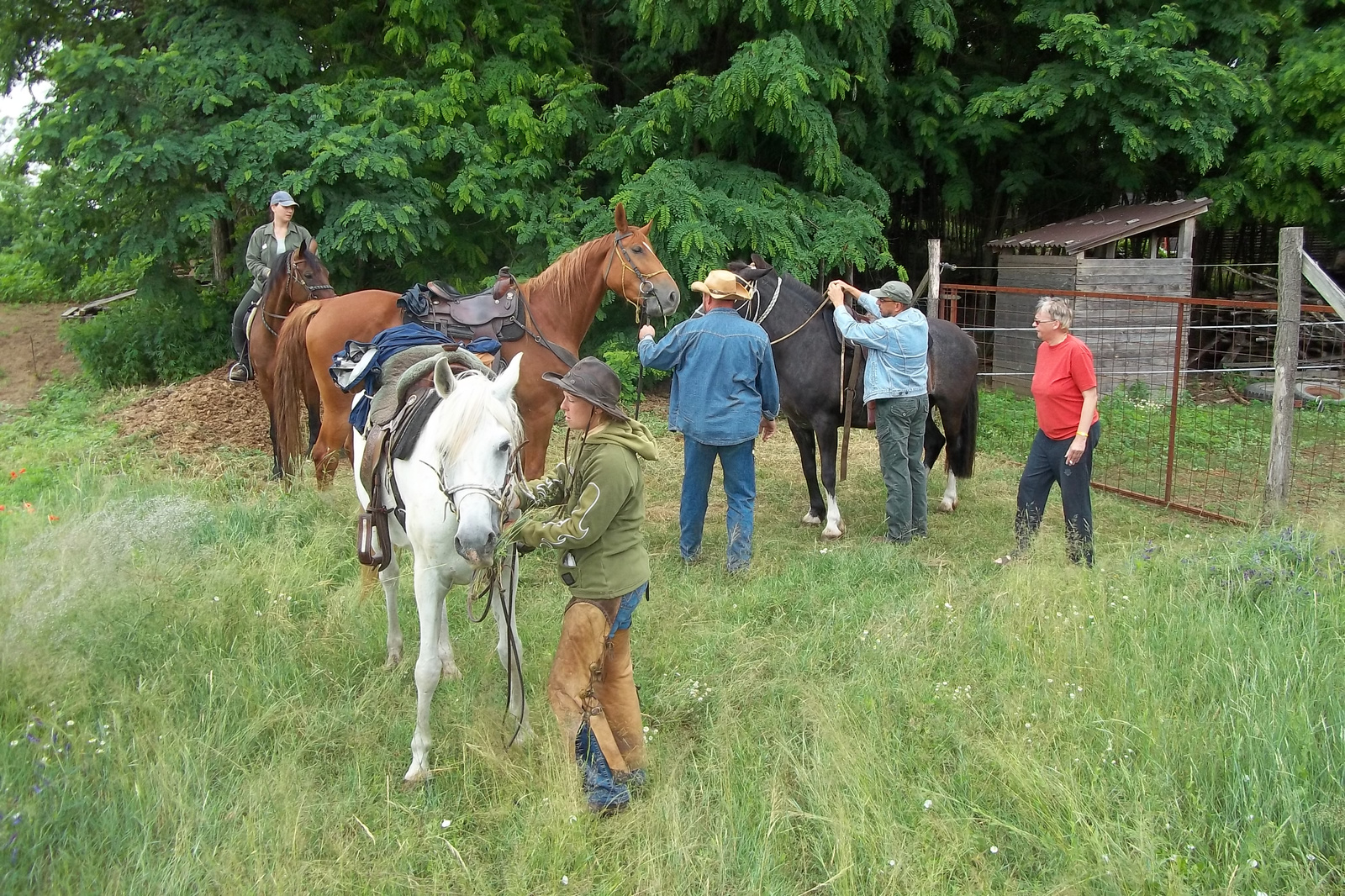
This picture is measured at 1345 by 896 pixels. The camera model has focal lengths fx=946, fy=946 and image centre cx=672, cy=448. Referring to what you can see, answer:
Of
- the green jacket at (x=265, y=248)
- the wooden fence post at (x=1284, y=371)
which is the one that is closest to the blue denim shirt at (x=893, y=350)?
the wooden fence post at (x=1284, y=371)

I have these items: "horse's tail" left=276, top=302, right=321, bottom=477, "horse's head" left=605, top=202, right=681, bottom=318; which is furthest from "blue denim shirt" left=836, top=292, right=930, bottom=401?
"horse's tail" left=276, top=302, right=321, bottom=477

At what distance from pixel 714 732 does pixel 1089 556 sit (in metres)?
3.08

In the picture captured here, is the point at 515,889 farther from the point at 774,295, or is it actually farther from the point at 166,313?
the point at 166,313

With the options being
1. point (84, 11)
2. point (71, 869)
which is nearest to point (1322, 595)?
point (71, 869)

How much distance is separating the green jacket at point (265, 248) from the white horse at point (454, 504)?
4966 mm

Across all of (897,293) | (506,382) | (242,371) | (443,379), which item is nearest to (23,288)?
(242,371)

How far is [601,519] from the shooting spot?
11.4 feet

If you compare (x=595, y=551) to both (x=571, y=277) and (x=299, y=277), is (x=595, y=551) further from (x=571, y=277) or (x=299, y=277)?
(x=299, y=277)

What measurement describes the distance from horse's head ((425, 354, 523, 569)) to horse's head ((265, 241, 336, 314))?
17.6 feet

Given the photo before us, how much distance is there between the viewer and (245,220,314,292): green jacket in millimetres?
8711

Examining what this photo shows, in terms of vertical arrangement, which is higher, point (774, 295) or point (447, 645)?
point (774, 295)

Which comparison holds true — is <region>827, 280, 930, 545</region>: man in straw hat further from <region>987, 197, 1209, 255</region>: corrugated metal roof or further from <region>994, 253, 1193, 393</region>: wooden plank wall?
<region>987, 197, 1209, 255</region>: corrugated metal roof

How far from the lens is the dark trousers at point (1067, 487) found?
584 centimetres

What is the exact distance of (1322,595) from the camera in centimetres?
462
